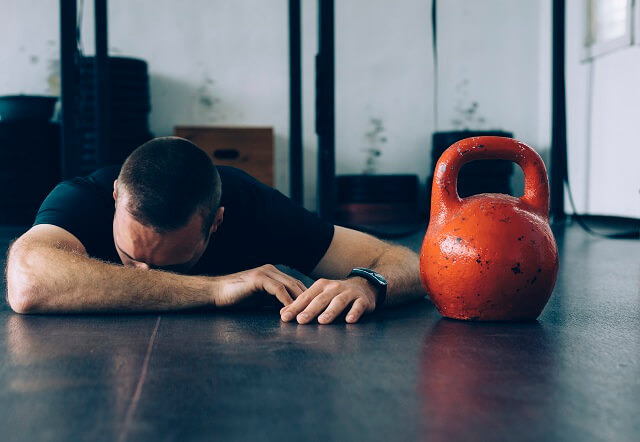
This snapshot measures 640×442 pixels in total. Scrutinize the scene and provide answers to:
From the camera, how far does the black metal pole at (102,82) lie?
8.53ft

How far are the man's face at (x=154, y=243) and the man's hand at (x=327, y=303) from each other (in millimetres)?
227

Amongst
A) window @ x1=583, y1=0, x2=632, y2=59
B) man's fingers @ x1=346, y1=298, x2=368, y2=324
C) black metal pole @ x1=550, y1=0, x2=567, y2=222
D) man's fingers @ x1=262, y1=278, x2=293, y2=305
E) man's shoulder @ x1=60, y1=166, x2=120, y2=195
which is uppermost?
window @ x1=583, y1=0, x2=632, y2=59

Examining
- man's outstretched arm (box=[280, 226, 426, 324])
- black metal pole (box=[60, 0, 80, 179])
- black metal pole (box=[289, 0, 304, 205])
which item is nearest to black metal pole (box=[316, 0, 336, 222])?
black metal pole (box=[289, 0, 304, 205])

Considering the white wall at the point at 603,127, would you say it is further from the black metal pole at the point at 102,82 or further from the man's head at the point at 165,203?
the man's head at the point at 165,203

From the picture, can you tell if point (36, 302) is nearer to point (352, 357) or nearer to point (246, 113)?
point (352, 357)

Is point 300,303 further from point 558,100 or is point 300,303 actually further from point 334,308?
point 558,100

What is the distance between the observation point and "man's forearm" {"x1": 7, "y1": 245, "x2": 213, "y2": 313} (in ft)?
4.30

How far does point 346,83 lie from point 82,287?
15.1 feet

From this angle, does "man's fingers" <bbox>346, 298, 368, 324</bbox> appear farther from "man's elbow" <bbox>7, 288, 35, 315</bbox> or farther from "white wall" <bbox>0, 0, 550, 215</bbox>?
"white wall" <bbox>0, 0, 550, 215</bbox>

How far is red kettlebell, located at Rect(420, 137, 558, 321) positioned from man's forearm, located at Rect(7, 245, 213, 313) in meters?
0.47

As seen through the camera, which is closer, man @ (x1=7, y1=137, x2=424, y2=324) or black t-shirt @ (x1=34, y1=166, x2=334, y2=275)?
man @ (x1=7, y1=137, x2=424, y2=324)

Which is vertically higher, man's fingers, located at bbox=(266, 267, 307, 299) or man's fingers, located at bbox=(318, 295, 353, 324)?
man's fingers, located at bbox=(266, 267, 307, 299)

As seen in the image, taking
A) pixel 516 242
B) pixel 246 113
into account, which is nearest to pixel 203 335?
pixel 516 242

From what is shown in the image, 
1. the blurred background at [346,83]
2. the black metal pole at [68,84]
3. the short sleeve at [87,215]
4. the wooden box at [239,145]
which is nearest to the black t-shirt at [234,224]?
the short sleeve at [87,215]
